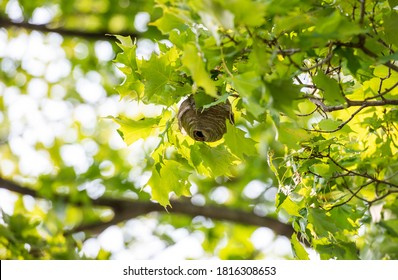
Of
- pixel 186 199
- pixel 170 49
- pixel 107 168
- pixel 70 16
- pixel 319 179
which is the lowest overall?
pixel 319 179

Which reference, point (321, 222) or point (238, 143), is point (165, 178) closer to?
point (238, 143)

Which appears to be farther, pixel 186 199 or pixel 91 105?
pixel 91 105

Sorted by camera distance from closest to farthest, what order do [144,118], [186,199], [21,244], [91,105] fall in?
[144,118]
[21,244]
[186,199]
[91,105]

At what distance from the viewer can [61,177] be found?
14.1 feet

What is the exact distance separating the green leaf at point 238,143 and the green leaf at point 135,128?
0.19 metres

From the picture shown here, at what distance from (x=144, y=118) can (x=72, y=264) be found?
2.70 ft

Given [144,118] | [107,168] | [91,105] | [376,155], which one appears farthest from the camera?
[91,105]

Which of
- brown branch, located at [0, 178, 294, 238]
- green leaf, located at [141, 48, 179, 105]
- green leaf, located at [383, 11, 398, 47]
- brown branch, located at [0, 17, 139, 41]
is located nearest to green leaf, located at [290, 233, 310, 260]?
green leaf, located at [141, 48, 179, 105]

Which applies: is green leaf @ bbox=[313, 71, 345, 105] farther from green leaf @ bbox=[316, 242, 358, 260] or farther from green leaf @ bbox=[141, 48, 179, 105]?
green leaf @ bbox=[316, 242, 358, 260]

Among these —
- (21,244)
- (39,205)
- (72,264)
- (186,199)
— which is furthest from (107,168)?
(72,264)

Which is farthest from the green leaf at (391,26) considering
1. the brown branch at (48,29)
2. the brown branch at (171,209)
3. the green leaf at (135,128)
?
the brown branch at (48,29)

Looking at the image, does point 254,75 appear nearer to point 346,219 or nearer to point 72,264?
point 346,219

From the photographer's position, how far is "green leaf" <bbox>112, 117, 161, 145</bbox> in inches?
62.1

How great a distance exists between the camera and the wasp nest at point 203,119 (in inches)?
62.2
